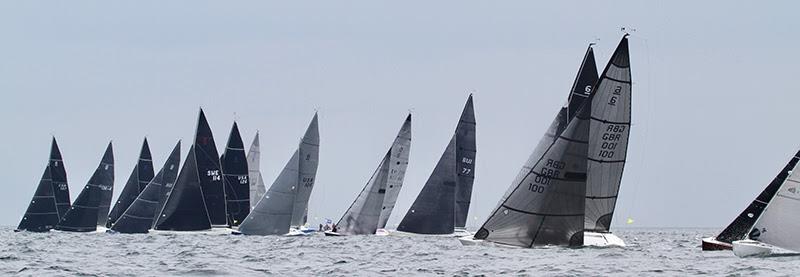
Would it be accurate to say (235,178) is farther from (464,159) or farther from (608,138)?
(608,138)

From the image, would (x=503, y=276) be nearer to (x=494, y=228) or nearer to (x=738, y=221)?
(x=494, y=228)

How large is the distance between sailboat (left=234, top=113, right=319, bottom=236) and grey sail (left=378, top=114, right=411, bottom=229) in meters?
4.88

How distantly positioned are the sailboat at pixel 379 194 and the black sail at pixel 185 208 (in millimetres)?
7879

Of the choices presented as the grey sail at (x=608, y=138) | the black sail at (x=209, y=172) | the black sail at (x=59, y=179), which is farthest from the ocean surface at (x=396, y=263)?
the black sail at (x=59, y=179)

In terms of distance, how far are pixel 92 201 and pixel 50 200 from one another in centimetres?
442

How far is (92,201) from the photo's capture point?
88750 mm

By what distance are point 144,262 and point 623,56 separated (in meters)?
16.4

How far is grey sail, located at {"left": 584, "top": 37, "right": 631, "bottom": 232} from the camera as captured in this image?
42.1 meters

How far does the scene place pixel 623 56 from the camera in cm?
4197

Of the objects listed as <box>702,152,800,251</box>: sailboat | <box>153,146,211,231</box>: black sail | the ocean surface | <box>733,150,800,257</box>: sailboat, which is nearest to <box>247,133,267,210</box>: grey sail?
<box>153,146,211,231</box>: black sail

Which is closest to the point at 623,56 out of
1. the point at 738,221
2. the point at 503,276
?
the point at 738,221

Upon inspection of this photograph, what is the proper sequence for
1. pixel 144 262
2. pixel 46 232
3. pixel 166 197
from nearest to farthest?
1. pixel 144 262
2. pixel 166 197
3. pixel 46 232

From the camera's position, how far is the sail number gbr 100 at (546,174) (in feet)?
125

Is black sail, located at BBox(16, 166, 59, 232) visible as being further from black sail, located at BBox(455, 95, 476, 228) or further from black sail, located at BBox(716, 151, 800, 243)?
black sail, located at BBox(716, 151, 800, 243)
